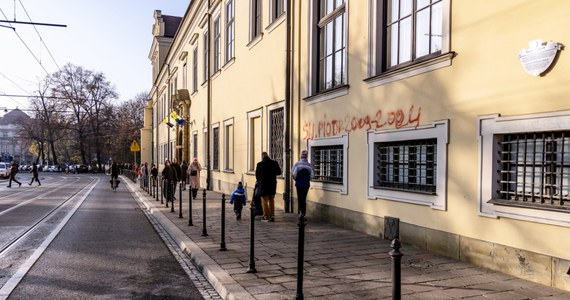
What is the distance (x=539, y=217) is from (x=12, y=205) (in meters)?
16.4

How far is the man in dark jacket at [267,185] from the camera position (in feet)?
35.9

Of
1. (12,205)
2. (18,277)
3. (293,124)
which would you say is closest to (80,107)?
(12,205)

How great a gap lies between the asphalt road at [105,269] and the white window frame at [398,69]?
4656mm

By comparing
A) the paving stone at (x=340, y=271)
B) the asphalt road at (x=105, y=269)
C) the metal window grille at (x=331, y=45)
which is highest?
the metal window grille at (x=331, y=45)

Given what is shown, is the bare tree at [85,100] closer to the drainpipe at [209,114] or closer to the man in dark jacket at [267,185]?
the drainpipe at [209,114]

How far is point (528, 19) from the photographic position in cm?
562

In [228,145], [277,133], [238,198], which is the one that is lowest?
[238,198]

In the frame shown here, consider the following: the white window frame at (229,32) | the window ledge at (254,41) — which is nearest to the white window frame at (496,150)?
the window ledge at (254,41)

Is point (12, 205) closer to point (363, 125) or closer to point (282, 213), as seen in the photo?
point (282, 213)

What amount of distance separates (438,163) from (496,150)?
1085mm

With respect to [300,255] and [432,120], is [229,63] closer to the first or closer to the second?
[432,120]

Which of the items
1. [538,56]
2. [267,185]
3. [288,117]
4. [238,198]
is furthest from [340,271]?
[288,117]

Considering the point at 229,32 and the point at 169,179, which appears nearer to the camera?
the point at 169,179

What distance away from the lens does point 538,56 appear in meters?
5.43
